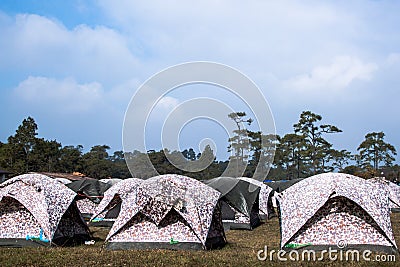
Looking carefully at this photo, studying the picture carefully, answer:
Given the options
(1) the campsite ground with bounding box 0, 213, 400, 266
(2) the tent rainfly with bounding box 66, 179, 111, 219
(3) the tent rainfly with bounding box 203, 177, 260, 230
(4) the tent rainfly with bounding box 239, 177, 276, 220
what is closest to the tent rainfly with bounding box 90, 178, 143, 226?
(2) the tent rainfly with bounding box 66, 179, 111, 219

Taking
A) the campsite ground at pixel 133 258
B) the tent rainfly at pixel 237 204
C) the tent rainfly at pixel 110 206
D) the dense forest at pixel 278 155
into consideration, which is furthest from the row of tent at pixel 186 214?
the dense forest at pixel 278 155

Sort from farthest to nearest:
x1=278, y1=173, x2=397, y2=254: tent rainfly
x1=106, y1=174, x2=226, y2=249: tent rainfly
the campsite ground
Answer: x1=106, y1=174, x2=226, y2=249: tent rainfly
x1=278, y1=173, x2=397, y2=254: tent rainfly
the campsite ground

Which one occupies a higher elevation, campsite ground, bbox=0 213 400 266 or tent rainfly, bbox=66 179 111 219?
tent rainfly, bbox=66 179 111 219

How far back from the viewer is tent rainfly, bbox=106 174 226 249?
11836mm

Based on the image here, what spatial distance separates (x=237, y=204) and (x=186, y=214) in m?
7.18

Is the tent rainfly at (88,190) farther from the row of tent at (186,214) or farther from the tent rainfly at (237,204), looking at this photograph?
the row of tent at (186,214)

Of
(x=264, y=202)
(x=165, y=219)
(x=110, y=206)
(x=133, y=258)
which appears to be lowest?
(x=133, y=258)

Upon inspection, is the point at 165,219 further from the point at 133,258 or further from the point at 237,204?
the point at 237,204

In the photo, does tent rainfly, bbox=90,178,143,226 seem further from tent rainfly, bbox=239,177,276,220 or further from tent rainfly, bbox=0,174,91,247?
tent rainfly, bbox=239,177,276,220

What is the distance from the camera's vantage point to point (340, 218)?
11367 mm

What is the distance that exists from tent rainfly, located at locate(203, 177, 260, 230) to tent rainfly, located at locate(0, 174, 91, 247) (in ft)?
22.7

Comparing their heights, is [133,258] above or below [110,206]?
below

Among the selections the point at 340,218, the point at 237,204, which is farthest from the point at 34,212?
the point at 237,204

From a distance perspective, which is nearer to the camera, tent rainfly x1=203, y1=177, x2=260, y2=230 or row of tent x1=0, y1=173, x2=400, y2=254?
row of tent x1=0, y1=173, x2=400, y2=254
